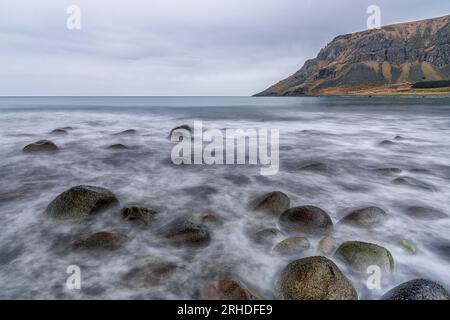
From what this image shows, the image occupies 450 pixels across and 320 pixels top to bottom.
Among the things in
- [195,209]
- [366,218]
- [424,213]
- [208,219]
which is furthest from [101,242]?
[424,213]

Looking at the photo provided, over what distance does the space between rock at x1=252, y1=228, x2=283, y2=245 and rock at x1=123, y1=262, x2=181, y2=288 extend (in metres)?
1.89

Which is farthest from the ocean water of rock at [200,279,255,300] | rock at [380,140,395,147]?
rock at [380,140,395,147]

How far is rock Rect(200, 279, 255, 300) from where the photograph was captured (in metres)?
4.66

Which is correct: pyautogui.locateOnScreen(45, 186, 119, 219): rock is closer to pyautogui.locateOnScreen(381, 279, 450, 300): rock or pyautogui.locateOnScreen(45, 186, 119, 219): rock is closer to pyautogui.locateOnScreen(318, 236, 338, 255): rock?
pyautogui.locateOnScreen(318, 236, 338, 255): rock

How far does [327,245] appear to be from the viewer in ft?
19.9

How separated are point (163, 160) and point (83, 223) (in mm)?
7639

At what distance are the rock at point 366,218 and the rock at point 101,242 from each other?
513 centimetres

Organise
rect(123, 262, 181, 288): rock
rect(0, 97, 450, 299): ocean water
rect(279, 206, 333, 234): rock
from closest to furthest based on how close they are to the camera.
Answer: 1. rect(123, 262, 181, 288): rock
2. rect(0, 97, 450, 299): ocean water
3. rect(279, 206, 333, 234): rock

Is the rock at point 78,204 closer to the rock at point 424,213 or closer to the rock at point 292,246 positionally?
the rock at point 292,246

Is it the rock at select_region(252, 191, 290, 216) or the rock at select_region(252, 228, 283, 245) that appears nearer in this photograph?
the rock at select_region(252, 228, 283, 245)

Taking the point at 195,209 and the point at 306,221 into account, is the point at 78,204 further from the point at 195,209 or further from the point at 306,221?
the point at 306,221

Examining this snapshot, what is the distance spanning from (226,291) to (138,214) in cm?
363

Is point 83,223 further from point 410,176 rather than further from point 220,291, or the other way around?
point 410,176
